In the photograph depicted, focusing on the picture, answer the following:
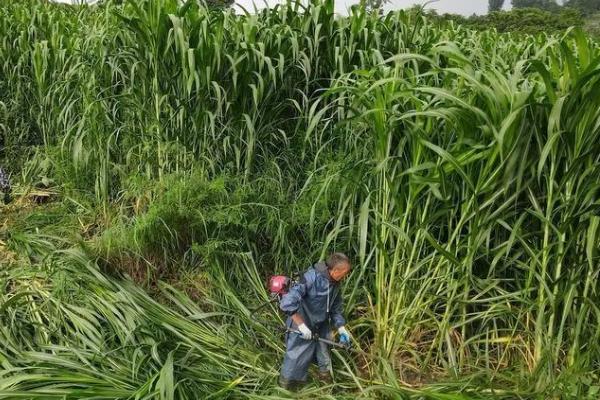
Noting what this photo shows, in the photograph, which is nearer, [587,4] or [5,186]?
[5,186]

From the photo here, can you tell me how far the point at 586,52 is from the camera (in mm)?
2285

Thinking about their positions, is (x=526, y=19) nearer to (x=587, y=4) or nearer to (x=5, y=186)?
(x=587, y=4)

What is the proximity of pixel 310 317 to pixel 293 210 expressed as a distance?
25.2 inches

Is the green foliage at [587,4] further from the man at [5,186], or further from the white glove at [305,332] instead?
the white glove at [305,332]

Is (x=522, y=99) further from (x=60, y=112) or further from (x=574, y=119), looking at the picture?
(x=60, y=112)

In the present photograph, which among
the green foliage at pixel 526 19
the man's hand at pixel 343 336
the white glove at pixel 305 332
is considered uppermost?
the green foliage at pixel 526 19

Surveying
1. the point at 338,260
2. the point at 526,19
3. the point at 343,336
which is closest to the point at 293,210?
the point at 338,260

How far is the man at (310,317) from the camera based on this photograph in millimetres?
2434

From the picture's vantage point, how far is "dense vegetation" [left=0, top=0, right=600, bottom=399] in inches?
91.6

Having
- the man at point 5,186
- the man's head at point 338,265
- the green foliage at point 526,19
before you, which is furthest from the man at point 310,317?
the green foliage at point 526,19

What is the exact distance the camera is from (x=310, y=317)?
253cm

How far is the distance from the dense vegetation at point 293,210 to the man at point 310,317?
0.34ft

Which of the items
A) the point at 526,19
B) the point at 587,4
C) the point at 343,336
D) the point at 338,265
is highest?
the point at 587,4

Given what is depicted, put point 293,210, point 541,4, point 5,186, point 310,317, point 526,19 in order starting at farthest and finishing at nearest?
point 541,4 → point 526,19 → point 5,186 → point 293,210 → point 310,317
